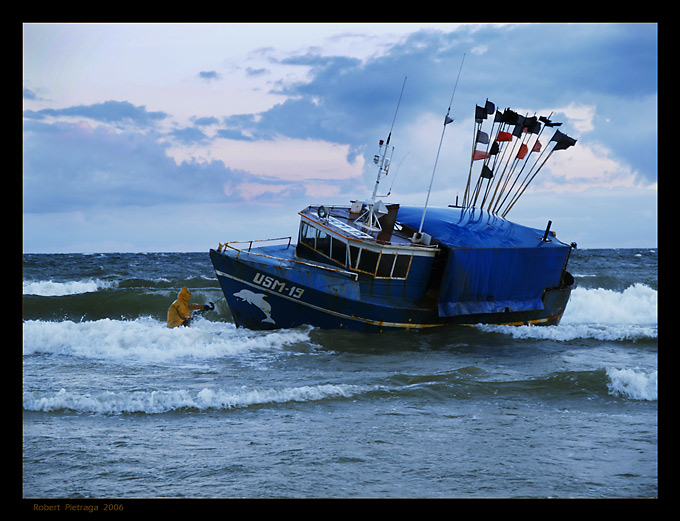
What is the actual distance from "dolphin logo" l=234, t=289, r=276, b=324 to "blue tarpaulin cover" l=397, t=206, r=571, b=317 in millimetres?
4766

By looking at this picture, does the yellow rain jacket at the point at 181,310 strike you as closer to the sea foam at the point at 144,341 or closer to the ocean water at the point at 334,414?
the sea foam at the point at 144,341

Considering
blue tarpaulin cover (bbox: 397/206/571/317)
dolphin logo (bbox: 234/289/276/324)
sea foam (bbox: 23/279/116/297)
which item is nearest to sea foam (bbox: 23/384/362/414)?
dolphin logo (bbox: 234/289/276/324)

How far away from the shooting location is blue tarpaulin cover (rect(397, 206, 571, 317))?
1836 centimetres

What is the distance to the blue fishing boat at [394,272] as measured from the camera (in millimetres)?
17312

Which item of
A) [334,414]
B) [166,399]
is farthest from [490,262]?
[166,399]

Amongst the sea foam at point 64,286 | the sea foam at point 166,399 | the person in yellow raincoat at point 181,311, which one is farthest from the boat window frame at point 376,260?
the sea foam at point 64,286

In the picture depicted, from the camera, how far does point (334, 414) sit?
1048 cm

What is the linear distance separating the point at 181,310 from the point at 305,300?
346 centimetres

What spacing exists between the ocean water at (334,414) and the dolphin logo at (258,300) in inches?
23.6

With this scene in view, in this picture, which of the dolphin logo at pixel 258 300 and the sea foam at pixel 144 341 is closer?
the sea foam at pixel 144 341

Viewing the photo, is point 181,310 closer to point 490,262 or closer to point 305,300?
point 305,300

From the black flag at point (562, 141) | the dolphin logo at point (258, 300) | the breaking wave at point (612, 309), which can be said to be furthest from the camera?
the breaking wave at point (612, 309)
